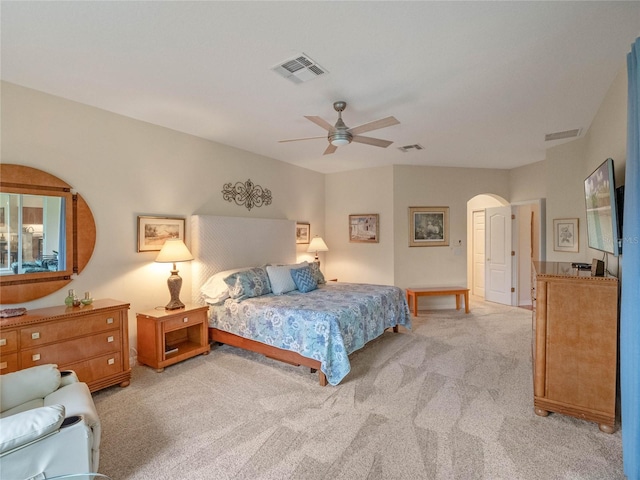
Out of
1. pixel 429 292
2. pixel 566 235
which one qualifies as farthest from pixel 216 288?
pixel 566 235

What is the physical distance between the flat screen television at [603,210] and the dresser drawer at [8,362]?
4531 millimetres

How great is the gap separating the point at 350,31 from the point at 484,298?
644 centimetres

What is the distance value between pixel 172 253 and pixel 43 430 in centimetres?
219

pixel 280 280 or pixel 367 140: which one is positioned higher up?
pixel 367 140

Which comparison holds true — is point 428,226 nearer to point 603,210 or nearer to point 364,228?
point 364,228

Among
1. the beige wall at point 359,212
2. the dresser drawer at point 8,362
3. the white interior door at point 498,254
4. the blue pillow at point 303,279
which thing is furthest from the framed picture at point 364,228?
the dresser drawer at point 8,362

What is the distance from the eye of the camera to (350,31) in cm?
199

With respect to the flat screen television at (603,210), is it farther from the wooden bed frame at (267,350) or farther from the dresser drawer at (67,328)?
the dresser drawer at (67,328)

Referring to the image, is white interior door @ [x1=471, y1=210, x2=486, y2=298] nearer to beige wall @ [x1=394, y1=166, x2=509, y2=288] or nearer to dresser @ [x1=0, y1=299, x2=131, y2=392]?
beige wall @ [x1=394, y1=166, x2=509, y2=288]

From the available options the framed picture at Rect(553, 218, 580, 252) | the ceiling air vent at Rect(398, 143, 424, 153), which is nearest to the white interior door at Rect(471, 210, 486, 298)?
the framed picture at Rect(553, 218, 580, 252)

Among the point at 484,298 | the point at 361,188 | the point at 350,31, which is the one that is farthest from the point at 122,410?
the point at 484,298

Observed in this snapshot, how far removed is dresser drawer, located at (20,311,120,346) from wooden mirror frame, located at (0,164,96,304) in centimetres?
45

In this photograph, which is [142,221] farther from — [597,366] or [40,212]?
[597,366]

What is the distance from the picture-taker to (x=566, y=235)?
14.5 feet
